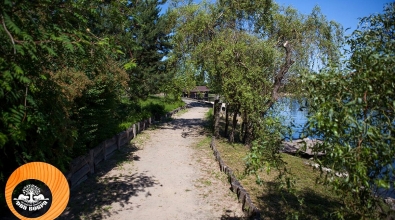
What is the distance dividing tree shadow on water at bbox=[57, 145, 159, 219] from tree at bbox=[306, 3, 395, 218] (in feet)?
16.8

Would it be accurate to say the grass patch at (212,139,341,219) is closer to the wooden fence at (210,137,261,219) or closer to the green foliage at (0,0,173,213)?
the wooden fence at (210,137,261,219)

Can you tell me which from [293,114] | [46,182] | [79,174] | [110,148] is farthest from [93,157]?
[293,114]

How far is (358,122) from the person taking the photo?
8.35 ft

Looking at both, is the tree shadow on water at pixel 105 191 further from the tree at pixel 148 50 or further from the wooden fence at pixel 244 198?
the tree at pixel 148 50

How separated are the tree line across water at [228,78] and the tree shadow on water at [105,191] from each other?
1.03 meters

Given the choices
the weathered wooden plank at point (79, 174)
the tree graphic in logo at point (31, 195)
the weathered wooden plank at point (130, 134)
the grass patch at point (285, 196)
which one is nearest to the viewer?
the tree graphic in logo at point (31, 195)

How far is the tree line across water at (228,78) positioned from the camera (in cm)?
255

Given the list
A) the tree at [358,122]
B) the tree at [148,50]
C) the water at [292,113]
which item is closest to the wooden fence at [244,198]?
the water at [292,113]

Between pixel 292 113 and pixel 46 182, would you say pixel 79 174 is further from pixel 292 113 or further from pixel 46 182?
pixel 292 113

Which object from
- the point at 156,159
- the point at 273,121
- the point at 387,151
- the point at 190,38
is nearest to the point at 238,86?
the point at 156,159

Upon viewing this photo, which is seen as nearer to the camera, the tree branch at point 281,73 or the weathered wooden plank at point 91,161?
the weathered wooden plank at point 91,161

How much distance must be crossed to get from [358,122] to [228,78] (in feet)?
36.2

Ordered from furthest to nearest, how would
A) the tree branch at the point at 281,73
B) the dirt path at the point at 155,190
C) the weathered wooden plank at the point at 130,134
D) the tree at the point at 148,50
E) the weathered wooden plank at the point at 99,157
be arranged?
the tree at the point at 148,50, the weathered wooden plank at the point at 130,134, the tree branch at the point at 281,73, the weathered wooden plank at the point at 99,157, the dirt path at the point at 155,190

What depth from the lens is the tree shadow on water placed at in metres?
6.14
